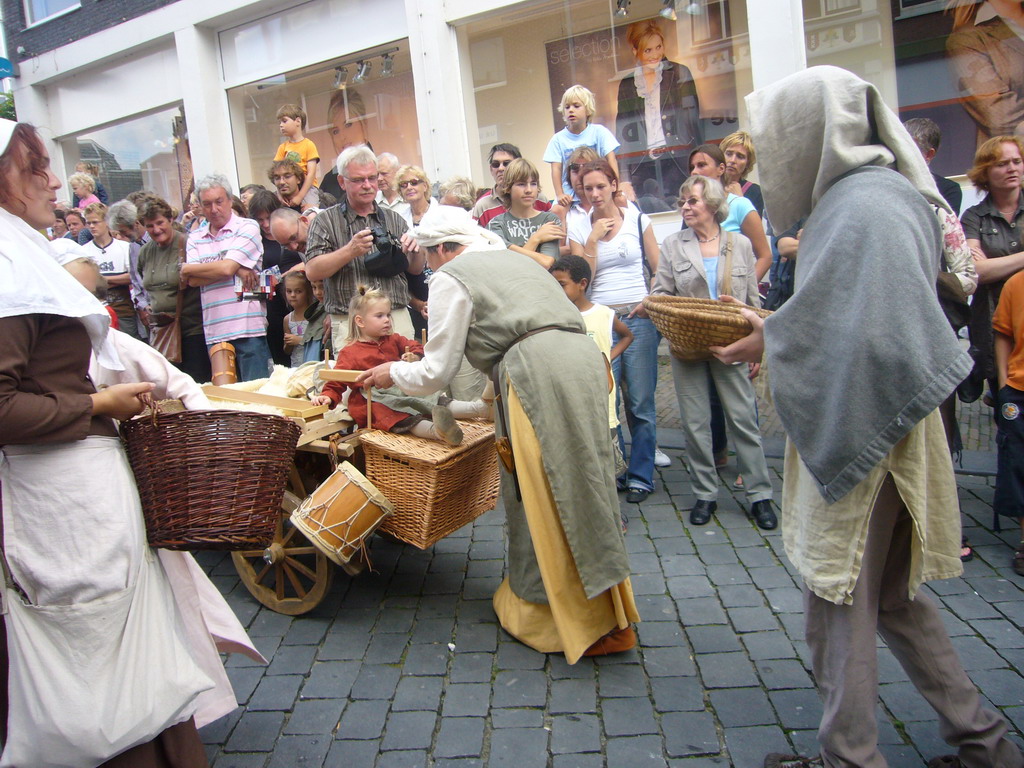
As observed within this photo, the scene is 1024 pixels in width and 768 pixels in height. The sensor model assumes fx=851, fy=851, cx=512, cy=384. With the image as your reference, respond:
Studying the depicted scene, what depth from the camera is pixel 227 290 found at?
624cm

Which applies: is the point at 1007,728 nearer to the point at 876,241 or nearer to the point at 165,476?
the point at 876,241

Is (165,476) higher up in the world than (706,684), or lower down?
higher up

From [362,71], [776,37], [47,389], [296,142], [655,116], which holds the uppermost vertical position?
[362,71]

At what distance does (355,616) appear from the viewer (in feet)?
13.2

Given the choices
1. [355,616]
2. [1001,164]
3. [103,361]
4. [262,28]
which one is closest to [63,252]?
[103,361]

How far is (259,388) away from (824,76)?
3.48m

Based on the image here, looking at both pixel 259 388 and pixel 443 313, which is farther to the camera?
pixel 259 388

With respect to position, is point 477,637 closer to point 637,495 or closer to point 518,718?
point 518,718

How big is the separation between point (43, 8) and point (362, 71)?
25.3 ft

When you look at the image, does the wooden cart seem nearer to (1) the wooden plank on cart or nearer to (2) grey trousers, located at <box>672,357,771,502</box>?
(1) the wooden plank on cart

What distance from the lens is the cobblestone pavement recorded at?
2.93m

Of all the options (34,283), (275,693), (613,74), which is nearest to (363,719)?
(275,693)

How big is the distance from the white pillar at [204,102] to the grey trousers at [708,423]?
10251 millimetres

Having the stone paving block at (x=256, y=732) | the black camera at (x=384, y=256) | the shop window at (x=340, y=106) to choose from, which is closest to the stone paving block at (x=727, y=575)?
the stone paving block at (x=256, y=732)
